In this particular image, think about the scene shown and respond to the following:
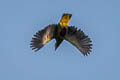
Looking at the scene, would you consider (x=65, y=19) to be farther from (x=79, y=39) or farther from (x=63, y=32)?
(x=79, y=39)

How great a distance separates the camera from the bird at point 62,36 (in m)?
21.4

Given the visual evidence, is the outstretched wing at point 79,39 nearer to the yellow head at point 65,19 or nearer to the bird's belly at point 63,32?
the bird's belly at point 63,32

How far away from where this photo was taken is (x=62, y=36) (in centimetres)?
2203

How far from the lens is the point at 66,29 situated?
21.8 meters

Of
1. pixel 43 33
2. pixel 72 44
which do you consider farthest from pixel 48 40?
pixel 72 44

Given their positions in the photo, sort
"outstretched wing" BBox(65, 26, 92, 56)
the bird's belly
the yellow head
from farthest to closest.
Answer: "outstretched wing" BBox(65, 26, 92, 56), the bird's belly, the yellow head

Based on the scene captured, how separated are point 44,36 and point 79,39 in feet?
7.22

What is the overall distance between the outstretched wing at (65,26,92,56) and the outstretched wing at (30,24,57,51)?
92 centimetres

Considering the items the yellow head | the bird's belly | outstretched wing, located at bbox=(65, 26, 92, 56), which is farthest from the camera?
outstretched wing, located at bbox=(65, 26, 92, 56)

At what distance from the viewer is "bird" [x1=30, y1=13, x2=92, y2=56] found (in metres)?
21.4

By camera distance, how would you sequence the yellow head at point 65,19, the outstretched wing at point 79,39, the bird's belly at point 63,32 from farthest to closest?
the outstretched wing at point 79,39 → the bird's belly at point 63,32 → the yellow head at point 65,19

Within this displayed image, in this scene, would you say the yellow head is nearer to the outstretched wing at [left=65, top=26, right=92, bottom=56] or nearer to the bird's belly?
the bird's belly

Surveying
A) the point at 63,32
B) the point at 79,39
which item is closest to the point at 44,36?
the point at 63,32

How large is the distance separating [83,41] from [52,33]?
211 cm
